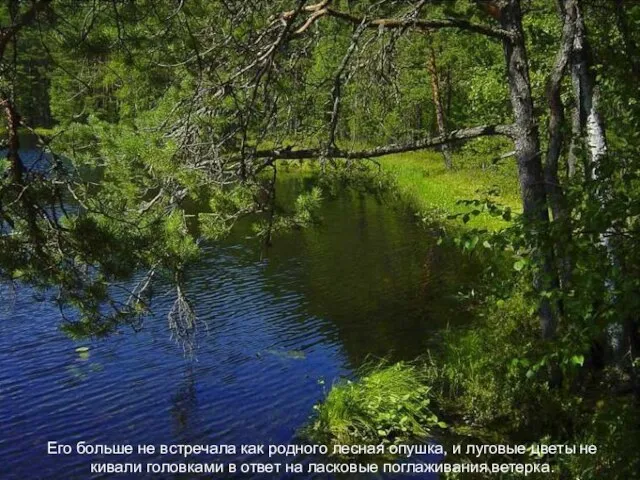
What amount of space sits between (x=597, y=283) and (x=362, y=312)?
1214 cm

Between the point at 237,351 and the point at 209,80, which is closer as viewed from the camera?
the point at 209,80

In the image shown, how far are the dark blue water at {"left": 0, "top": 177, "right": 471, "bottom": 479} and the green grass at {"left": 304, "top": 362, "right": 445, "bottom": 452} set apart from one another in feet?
2.25

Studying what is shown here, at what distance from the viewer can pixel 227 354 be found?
45.2 feet

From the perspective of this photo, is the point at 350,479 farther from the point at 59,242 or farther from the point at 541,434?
the point at 59,242

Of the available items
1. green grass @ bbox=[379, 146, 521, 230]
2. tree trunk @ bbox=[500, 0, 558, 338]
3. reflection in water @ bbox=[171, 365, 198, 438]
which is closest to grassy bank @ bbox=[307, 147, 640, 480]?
tree trunk @ bbox=[500, 0, 558, 338]

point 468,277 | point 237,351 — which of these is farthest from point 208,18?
point 468,277

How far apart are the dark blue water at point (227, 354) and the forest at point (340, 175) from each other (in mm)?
459

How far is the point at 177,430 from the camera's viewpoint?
34.9 ft

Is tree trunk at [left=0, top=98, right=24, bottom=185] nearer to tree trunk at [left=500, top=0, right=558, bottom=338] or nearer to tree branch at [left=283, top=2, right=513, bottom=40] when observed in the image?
tree branch at [left=283, top=2, right=513, bottom=40]

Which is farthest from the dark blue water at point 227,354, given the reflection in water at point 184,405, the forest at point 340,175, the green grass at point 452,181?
the green grass at point 452,181

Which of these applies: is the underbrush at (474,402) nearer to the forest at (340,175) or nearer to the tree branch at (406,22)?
the forest at (340,175)

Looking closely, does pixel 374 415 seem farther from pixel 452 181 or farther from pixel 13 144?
pixel 452 181

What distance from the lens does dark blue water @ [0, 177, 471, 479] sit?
1059 cm

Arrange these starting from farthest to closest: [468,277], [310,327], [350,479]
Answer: [468,277]
[310,327]
[350,479]
